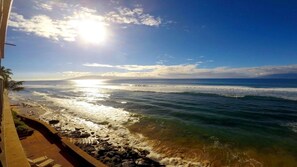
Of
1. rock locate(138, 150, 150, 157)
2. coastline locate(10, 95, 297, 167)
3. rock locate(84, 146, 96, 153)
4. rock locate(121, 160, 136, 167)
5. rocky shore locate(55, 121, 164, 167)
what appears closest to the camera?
rock locate(121, 160, 136, 167)

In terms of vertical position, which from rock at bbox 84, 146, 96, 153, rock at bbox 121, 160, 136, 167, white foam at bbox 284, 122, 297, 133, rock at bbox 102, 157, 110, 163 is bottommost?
rock at bbox 121, 160, 136, 167

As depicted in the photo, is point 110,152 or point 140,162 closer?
point 140,162

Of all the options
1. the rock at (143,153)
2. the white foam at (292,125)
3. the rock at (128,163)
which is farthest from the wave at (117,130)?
the white foam at (292,125)

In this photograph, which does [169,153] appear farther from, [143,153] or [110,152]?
[110,152]

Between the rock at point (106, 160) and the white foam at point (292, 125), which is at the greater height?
the white foam at point (292, 125)

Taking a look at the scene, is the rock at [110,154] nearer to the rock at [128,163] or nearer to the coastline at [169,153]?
the coastline at [169,153]

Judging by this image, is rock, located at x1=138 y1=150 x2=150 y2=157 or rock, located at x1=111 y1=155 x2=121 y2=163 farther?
rock, located at x1=138 y1=150 x2=150 y2=157

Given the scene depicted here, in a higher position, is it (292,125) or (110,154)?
A: (292,125)

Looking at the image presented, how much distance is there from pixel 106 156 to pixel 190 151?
5.68 meters

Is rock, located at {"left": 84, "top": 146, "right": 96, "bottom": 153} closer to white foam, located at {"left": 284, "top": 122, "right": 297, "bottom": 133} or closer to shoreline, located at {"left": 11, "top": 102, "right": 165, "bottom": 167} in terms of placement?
shoreline, located at {"left": 11, "top": 102, "right": 165, "bottom": 167}

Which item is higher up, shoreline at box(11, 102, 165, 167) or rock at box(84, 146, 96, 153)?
rock at box(84, 146, 96, 153)

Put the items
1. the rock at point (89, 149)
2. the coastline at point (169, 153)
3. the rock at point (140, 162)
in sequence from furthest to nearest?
the rock at point (89, 149)
the coastline at point (169, 153)
the rock at point (140, 162)

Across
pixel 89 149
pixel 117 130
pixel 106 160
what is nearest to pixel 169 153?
pixel 106 160

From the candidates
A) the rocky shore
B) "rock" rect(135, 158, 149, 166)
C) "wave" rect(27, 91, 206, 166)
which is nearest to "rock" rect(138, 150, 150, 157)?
the rocky shore
